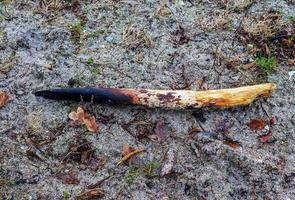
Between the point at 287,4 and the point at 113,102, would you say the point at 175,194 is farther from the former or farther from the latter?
the point at 287,4

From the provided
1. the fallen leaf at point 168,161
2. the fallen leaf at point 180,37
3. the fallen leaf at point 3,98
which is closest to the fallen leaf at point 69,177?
the fallen leaf at point 168,161

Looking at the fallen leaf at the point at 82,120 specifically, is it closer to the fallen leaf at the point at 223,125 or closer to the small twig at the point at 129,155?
the small twig at the point at 129,155

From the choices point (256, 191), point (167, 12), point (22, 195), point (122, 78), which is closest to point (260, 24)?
point (167, 12)

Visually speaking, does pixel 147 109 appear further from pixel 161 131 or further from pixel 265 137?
pixel 265 137

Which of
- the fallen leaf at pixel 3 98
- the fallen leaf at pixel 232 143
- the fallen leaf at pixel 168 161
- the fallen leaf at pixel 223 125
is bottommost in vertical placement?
the fallen leaf at pixel 168 161

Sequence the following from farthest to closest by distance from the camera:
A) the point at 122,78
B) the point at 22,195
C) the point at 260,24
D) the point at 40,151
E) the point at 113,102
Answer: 1. the point at 260,24
2. the point at 122,78
3. the point at 113,102
4. the point at 40,151
5. the point at 22,195

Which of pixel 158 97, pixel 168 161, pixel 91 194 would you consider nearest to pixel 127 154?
pixel 168 161
